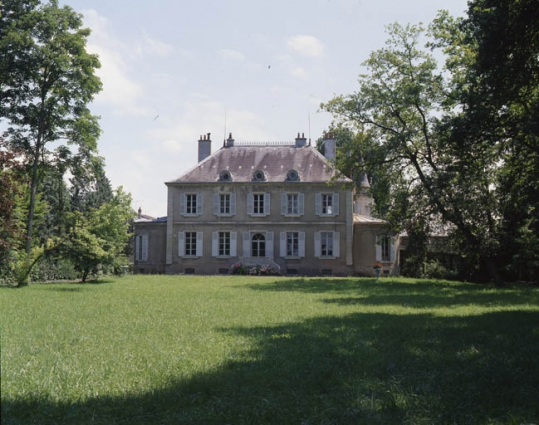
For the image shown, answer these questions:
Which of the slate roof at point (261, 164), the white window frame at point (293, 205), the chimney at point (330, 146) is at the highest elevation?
the chimney at point (330, 146)

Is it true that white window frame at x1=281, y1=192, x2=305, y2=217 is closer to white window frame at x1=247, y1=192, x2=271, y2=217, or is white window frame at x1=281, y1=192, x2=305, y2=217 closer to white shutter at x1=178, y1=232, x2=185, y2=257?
white window frame at x1=247, y1=192, x2=271, y2=217

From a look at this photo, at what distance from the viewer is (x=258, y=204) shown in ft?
109

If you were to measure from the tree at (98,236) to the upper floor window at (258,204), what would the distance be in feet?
35.9

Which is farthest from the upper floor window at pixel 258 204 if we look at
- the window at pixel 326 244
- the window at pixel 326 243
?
the window at pixel 326 243

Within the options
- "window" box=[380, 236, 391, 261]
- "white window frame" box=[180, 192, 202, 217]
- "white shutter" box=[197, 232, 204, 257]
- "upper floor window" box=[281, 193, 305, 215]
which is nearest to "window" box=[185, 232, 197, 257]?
"white shutter" box=[197, 232, 204, 257]

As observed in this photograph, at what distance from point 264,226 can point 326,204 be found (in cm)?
432

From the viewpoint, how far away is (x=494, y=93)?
1099 cm

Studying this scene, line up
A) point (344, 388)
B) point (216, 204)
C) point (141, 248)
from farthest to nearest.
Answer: point (141, 248) → point (216, 204) → point (344, 388)

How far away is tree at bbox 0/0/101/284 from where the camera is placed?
20406 mm

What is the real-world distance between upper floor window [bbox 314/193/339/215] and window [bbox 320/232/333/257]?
56.4 inches

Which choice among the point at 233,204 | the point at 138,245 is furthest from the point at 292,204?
the point at 138,245

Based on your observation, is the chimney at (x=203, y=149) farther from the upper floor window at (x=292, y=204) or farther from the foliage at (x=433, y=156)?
the foliage at (x=433, y=156)

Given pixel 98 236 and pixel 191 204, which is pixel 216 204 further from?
pixel 98 236

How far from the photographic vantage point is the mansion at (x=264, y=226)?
3234 centimetres
